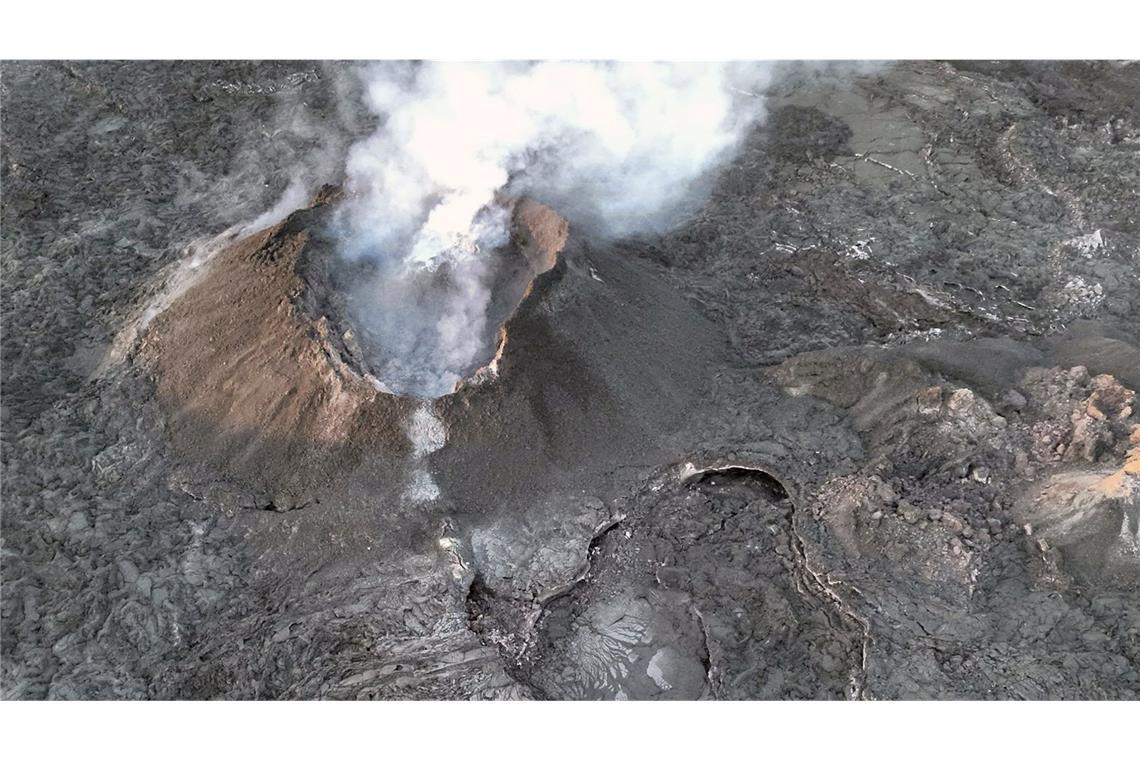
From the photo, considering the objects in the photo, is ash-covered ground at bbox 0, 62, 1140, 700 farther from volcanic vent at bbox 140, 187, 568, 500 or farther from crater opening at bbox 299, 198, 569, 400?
crater opening at bbox 299, 198, 569, 400

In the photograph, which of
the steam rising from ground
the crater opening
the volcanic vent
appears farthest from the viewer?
the steam rising from ground

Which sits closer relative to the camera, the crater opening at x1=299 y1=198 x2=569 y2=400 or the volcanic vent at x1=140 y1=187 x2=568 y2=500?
the volcanic vent at x1=140 y1=187 x2=568 y2=500

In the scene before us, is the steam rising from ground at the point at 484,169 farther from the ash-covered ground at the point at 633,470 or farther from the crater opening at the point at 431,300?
the ash-covered ground at the point at 633,470

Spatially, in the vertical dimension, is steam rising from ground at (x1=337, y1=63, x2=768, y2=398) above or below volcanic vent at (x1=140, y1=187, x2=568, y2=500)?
above

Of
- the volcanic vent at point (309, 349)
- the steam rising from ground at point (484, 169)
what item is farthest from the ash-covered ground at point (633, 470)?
the steam rising from ground at point (484, 169)

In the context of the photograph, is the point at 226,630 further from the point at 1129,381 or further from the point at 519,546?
the point at 1129,381

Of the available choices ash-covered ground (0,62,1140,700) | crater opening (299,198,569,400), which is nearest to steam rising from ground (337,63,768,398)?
crater opening (299,198,569,400)

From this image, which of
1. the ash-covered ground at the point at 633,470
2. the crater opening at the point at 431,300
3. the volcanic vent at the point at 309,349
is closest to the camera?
the ash-covered ground at the point at 633,470
